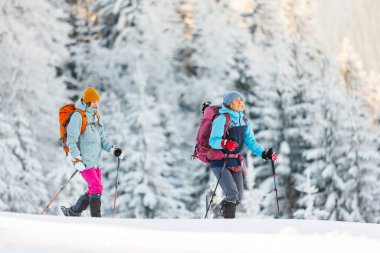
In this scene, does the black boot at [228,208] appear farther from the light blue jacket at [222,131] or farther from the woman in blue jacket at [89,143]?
the woman in blue jacket at [89,143]

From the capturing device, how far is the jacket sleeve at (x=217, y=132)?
757 centimetres

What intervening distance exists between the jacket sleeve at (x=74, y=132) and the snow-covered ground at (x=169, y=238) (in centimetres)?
368

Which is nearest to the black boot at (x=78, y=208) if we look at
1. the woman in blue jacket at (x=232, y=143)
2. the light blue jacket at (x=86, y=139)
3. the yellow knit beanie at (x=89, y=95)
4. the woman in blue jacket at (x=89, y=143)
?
the woman in blue jacket at (x=89, y=143)

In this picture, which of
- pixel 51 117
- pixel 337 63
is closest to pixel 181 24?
pixel 337 63

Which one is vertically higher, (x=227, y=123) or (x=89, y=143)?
(x=227, y=123)

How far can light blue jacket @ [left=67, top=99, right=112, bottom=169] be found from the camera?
25.8ft

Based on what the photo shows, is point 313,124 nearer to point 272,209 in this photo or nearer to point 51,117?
point 272,209

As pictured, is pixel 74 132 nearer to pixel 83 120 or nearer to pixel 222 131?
pixel 83 120

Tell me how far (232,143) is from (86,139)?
1.74m

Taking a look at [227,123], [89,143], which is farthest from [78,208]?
[227,123]

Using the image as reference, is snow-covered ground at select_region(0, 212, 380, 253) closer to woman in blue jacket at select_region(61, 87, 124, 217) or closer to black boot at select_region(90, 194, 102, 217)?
woman in blue jacket at select_region(61, 87, 124, 217)

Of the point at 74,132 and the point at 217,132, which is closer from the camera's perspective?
the point at 217,132

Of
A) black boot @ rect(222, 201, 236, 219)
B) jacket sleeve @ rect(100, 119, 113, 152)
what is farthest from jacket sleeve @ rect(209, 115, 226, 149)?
jacket sleeve @ rect(100, 119, 113, 152)

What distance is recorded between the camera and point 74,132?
7883 mm
